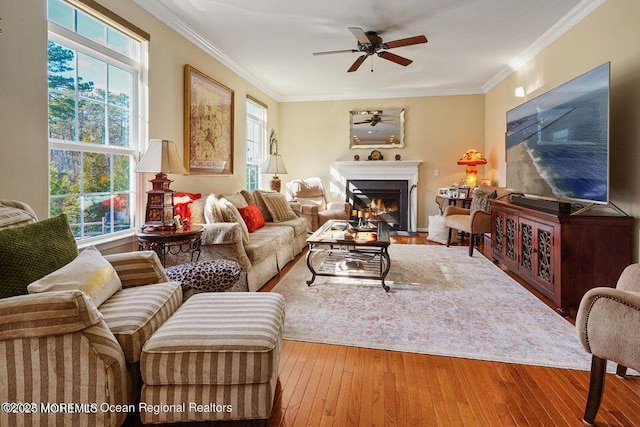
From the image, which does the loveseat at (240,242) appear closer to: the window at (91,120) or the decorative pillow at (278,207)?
the decorative pillow at (278,207)

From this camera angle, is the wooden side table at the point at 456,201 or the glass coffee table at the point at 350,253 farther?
the wooden side table at the point at 456,201

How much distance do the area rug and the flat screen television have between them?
3.31 feet

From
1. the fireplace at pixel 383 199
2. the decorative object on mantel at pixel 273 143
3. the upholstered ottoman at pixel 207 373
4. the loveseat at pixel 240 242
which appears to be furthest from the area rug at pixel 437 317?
the decorative object on mantel at pixel 273 143

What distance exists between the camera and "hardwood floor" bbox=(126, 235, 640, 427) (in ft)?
5.19

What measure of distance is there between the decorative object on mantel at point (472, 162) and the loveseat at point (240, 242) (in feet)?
10.9

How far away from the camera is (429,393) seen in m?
1.77

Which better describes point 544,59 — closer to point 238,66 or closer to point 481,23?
point 481,23

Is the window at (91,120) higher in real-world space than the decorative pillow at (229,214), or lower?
higher

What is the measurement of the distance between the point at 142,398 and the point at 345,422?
85 cm

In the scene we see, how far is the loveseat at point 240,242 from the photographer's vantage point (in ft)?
9.99

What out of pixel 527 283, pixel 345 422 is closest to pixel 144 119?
pixel 345 422

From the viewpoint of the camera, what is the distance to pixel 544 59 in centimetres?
418

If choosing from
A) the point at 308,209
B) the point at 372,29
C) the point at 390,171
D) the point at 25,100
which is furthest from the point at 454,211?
the point at 25,100

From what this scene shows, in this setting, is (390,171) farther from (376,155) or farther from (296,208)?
(296,208)
